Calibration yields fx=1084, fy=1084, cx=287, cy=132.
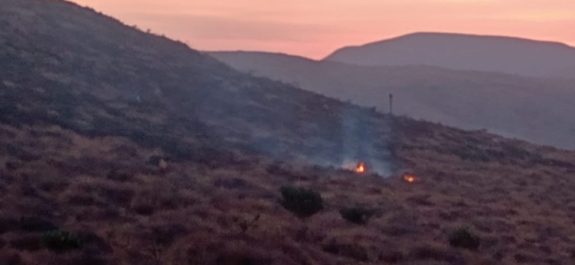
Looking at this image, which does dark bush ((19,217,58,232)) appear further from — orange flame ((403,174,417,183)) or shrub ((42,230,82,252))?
orange flame ((403,174,417,183))

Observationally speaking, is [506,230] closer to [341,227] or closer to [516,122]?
[341,227]

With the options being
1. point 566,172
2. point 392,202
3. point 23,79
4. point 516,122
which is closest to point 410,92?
point 516,122

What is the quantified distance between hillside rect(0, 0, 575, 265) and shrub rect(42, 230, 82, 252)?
0.11 feet

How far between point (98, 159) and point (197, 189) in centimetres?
392

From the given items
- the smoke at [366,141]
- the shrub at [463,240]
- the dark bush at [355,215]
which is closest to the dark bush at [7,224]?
the dark bush at [355,215]

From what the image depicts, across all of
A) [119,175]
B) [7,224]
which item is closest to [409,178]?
[119,175]

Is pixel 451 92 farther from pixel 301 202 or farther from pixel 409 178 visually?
pixel 301 202

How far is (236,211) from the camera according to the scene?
21.5 metres

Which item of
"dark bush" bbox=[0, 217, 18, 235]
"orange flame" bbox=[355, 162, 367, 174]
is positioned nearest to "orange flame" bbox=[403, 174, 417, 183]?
"orange flame" bbox=[355, 162, 367, 174]

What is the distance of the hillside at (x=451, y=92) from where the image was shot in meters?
110

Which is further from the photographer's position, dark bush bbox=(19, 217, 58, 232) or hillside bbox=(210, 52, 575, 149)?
hillside bbox=(210, 52, 575, 149)

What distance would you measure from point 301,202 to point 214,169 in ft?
21.2

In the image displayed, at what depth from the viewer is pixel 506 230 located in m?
25.4

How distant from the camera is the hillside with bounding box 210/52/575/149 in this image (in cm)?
10956
